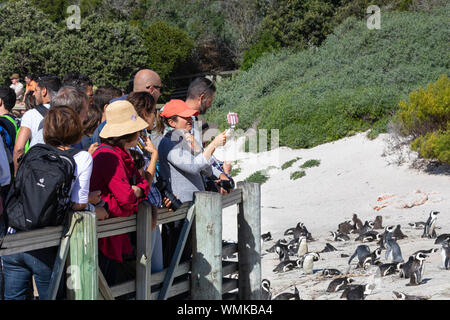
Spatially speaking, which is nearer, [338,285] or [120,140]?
[120,140]

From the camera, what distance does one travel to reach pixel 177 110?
18.1 feet

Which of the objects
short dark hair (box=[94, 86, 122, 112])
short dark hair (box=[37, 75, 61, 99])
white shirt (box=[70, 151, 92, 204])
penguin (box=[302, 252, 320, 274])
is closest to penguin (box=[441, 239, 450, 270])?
penguin (box=[302, 252, 320, 274])

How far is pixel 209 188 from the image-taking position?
605 cm

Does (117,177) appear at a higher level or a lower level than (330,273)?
higher

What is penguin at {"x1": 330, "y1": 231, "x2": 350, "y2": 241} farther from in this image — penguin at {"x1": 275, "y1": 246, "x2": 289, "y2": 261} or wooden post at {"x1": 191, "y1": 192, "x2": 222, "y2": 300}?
wooden post at {"x1": 191, "y1": 192, "x2": 222, "y2": 300}

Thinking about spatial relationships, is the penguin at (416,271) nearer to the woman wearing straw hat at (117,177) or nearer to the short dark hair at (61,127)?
the woman wearing straw hat at (117,177)

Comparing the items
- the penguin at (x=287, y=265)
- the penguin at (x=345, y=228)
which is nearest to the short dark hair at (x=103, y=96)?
the penguin at (x=287, y=265)

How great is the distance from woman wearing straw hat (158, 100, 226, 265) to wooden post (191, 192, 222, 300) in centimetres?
13

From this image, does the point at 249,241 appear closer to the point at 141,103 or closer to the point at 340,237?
the point at 141,103

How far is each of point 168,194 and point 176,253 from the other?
17.4 inches

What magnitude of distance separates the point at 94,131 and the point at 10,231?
1661 millimetres

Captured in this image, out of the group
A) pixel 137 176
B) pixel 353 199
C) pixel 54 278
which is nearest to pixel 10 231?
pixel 54 278

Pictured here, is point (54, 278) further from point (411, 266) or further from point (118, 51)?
point (118, 51)

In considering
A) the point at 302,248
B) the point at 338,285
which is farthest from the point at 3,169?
the point at 302,248
